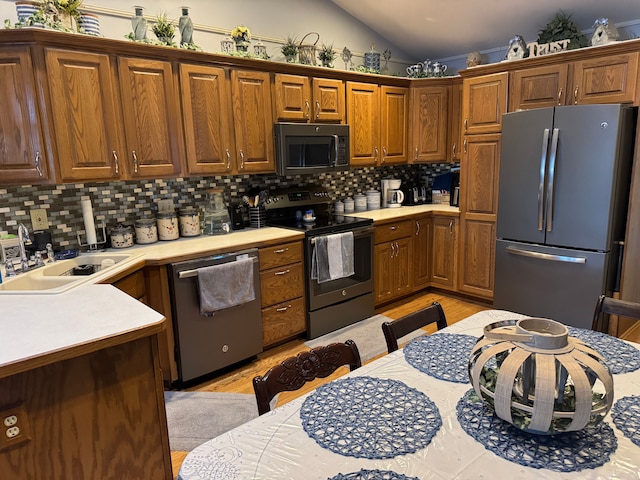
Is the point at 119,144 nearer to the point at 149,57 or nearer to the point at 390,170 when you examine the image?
the point at 149,57

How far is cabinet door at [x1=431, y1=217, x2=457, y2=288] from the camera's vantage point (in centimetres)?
420

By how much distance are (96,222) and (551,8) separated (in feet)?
12.8

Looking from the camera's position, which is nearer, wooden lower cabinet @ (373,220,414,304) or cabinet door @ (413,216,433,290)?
wooden lower cabinet @ (373,220,414,304)

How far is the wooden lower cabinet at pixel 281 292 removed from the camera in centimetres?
308

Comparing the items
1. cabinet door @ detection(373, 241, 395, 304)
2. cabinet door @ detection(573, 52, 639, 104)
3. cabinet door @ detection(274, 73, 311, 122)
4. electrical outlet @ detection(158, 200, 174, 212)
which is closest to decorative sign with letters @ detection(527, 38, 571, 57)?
cabinet door @ detection(573, 52, 639, 104)

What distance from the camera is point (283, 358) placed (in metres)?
3.10

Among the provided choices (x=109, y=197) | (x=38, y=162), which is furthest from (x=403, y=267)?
(x=38, y=162)

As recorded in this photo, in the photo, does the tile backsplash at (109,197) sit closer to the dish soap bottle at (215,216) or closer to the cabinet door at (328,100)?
the dish soap bottle at (215,216)

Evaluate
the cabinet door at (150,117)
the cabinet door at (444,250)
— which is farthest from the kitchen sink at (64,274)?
the cabinet door at (444,250)

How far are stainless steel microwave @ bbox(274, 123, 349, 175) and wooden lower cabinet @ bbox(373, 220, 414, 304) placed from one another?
0.73m

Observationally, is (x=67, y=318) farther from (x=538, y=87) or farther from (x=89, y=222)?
(x=538, y=87)

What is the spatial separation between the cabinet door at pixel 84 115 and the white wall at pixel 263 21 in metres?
0.54

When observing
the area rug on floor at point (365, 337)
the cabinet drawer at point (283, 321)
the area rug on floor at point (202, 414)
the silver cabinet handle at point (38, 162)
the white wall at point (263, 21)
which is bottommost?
the area rug on floor at point (202, 414)

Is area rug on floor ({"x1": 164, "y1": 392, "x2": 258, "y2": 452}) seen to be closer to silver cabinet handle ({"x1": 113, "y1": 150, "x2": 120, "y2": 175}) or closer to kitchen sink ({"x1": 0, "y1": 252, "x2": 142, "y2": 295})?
kitchen sink ({"x1": 0, "y1": 252, "x2": 142, "y2": 295})
